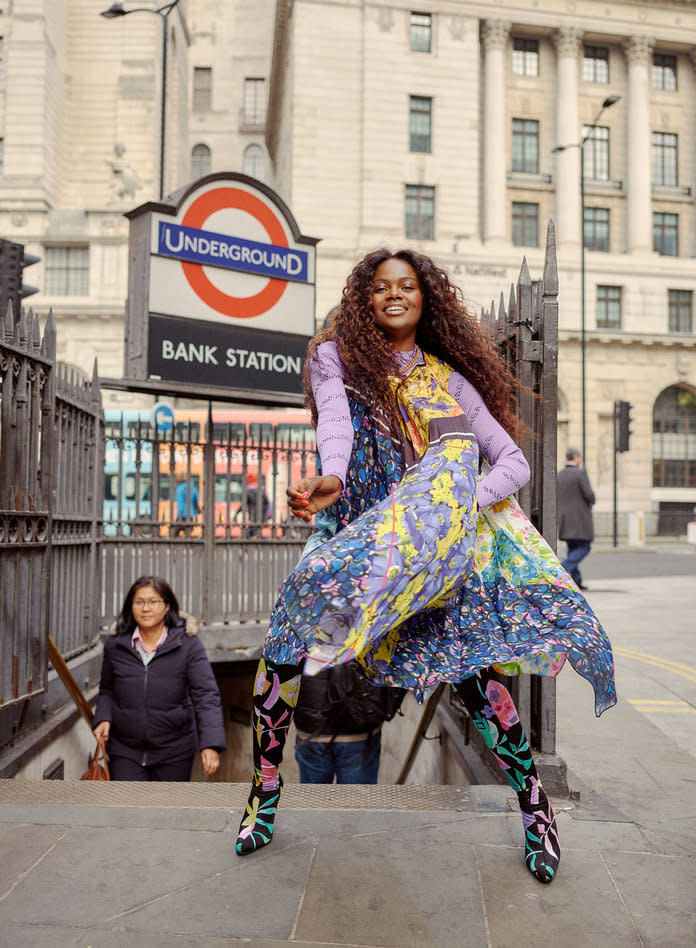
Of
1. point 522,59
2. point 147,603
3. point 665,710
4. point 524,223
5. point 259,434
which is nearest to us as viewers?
point 147,603

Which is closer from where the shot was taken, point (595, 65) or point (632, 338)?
point (632, 338)

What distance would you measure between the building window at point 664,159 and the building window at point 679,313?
564 centimetres

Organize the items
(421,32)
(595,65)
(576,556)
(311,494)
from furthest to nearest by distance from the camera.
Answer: (595,65) < (421,32) < (576,556) < (311,494)

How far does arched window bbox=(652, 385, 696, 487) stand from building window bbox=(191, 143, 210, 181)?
3337 centimetres

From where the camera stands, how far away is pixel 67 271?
113ft

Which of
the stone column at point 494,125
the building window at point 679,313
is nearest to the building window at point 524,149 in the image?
the stone column at point 494,125

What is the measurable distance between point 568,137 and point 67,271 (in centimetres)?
2274

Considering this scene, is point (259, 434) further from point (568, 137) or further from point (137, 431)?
point (568, 137)

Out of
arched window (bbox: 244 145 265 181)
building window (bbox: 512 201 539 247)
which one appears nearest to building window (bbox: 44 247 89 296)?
building window (bbox: 512 201 539 247)

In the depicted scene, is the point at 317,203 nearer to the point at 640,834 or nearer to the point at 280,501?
the point at 280,501

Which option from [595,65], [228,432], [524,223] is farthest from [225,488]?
[595,65]

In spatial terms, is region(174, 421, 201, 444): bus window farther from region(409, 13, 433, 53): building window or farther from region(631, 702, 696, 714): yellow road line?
region(409, 13, 433, 53): building window

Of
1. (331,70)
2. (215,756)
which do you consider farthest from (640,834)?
(331,70)

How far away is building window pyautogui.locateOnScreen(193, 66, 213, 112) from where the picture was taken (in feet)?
180
